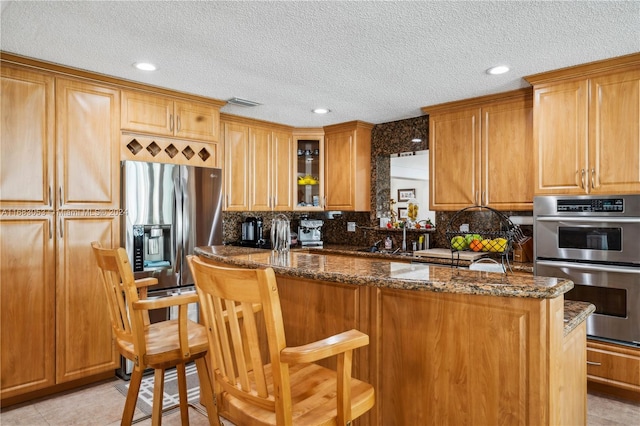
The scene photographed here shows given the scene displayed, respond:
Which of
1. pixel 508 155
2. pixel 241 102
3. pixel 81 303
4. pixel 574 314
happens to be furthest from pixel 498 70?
pixel 81 303

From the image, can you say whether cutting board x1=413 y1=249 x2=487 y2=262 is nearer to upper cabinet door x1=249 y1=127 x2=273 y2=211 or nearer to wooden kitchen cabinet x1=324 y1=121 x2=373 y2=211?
wooden kitchen cabinet x1=324 y1=121 x2=373 y2=211

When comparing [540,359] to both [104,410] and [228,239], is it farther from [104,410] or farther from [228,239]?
[228,239]

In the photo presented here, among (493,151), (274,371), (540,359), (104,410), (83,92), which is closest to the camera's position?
(274,371)

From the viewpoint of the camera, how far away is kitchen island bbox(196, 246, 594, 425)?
1.39 meters

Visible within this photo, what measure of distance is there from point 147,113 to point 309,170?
217 cm

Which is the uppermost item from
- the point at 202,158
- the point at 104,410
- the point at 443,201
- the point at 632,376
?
the point at 202,158

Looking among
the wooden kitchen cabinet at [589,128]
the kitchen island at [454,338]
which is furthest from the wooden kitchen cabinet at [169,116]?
the wooden kitchen cabinet at [589,128]

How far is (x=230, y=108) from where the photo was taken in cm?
414

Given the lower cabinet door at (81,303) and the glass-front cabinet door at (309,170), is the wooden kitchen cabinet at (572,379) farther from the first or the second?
the glass-front cabinet door at (309,170)

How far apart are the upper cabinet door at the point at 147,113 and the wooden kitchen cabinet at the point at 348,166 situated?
79.6 inches

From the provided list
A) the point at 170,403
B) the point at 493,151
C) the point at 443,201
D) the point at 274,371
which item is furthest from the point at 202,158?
the point at 274,371

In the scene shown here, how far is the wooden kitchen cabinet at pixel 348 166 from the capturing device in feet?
15.6

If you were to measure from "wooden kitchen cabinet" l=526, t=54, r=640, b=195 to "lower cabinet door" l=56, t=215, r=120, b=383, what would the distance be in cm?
346

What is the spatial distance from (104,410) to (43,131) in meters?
2.00
